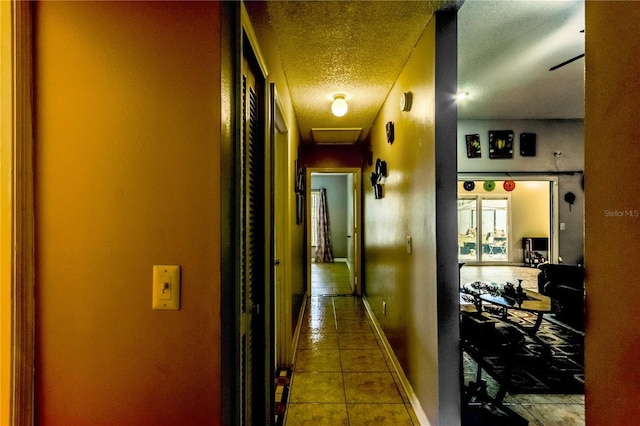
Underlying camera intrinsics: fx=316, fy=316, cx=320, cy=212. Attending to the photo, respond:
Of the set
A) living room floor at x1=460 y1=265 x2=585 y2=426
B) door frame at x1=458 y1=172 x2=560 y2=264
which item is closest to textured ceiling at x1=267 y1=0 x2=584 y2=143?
door frame at x1=458 y1=172 x2=560 y2=264

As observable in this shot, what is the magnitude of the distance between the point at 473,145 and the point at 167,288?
16.7 ft

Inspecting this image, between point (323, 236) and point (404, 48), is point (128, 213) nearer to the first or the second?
point (404, 48)

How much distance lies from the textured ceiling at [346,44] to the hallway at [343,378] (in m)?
2.57

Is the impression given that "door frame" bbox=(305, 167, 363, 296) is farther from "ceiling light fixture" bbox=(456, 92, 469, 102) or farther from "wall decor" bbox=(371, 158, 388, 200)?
"ceiling light fixture" bbox=(456, 92, 469, 102)

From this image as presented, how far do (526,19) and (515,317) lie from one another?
369 centimetres

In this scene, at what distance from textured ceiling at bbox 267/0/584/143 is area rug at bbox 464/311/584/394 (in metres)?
2.20

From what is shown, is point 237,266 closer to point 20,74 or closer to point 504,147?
point 20,74

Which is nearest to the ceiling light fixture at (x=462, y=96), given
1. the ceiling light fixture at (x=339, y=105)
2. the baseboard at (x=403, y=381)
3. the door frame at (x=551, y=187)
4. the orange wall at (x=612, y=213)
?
the door frame at (x=551, y=187)

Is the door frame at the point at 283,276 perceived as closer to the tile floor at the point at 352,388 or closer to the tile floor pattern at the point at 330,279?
the tile floor at the point at 352,388

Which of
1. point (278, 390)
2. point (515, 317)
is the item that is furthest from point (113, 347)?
point (515, 317)

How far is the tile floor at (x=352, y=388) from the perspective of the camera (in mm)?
2158

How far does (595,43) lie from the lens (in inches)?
37.6

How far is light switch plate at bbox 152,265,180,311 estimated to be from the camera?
34.8 inches

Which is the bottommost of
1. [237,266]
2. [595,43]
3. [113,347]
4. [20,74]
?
[113,347]
